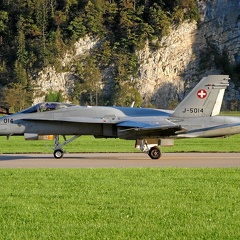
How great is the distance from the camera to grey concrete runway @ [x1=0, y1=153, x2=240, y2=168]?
24.0 metres

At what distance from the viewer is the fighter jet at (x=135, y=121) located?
89.5ft

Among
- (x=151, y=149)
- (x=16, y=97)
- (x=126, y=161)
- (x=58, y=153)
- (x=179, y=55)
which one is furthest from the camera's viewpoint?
(x=179, y=55)

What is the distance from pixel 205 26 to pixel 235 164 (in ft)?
283

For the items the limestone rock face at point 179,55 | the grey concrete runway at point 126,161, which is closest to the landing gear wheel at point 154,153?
the grey concrete runway at point 126,161

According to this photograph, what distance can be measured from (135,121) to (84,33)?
80.7 metres

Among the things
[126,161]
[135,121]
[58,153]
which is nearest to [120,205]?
[126,161]

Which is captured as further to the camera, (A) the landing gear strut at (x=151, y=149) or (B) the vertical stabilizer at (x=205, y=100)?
(B) the vertical stabilizer at (x=205, y=100)

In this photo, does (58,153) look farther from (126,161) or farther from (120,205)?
(120,205)

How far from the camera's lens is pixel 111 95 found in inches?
3937

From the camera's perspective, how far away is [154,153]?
27641 mm

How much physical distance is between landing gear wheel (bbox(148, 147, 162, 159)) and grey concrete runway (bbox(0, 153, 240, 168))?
0.78ft

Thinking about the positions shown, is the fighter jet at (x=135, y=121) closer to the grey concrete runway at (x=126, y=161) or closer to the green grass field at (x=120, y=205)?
the grey concrete runway at (x=126, y=161)

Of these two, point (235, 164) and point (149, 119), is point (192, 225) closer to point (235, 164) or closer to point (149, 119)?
point (235, 164)

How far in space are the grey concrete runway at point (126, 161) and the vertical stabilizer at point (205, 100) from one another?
1630mm
